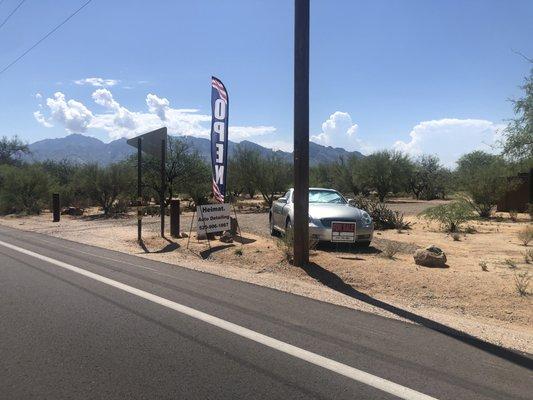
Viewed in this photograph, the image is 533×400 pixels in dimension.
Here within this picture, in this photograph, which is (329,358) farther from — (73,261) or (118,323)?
(73,261)

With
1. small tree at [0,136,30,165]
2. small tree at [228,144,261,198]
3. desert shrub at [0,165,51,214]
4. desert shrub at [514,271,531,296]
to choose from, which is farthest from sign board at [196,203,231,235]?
small tree at [0,136,30,165]

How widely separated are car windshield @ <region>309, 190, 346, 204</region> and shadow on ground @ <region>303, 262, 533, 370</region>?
13.1 feet

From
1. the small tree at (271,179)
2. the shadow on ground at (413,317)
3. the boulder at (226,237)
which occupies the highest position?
the small tree at (271,179)

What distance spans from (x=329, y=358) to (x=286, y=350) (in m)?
0.44

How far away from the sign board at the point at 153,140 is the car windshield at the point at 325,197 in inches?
182

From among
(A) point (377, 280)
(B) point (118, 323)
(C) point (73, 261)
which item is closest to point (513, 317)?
(A) point (377, 280)

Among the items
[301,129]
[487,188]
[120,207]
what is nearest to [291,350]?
[301,129]

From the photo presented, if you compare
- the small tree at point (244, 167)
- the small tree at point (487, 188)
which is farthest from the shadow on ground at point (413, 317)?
the small tree at point (244, 167)

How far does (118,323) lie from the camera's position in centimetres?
582

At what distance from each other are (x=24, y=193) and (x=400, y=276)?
31.5m

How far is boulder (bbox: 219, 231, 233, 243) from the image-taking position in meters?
13.1

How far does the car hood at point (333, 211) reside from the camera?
11.8 m

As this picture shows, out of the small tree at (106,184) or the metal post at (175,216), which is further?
the small tree at (106,184)

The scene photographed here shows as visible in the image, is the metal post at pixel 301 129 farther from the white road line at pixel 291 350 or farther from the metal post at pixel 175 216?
the metal post at pixel 175 216
